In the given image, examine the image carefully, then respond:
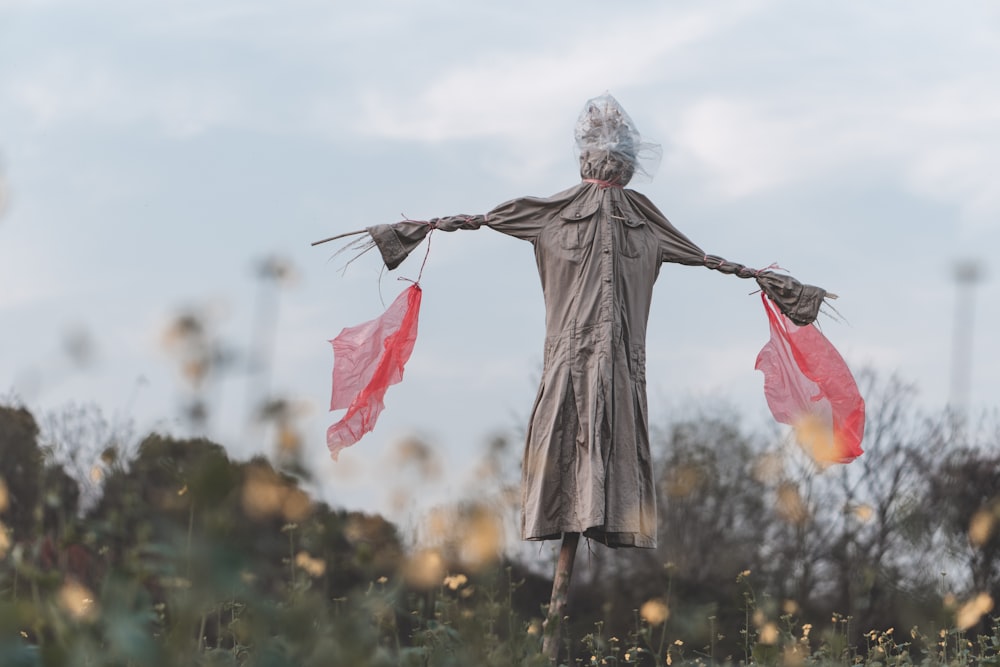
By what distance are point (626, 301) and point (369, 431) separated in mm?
1371

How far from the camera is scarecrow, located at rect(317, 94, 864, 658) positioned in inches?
218

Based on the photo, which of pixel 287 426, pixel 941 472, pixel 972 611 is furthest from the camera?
pixel 941 472

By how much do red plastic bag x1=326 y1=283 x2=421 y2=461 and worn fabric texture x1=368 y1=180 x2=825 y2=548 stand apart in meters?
0.34

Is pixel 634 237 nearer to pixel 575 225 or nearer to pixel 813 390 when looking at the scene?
pixel 575 225

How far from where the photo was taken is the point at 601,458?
5488 mm

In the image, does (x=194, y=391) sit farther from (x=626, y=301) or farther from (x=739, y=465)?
(x=739, y=465)

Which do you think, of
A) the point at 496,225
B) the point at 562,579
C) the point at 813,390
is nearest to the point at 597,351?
the point at 496,225

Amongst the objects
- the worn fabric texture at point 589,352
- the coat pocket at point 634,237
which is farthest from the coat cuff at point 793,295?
the coat pocket at point 634,237

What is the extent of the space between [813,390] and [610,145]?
1.65 metres

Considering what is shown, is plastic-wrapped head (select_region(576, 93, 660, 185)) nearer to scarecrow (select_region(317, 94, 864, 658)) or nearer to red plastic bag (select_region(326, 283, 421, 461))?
scarecrow (select_region(317, 94, 864, 658))

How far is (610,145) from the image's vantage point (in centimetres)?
594

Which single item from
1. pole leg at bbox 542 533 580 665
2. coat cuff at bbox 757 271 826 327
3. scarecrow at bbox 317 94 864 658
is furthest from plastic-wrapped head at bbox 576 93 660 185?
pole leg at bbox 542 533 580 665

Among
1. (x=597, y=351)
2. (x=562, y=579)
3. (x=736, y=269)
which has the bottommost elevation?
(x=562, y=579)

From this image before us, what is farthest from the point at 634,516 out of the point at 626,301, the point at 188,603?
the point at 188,603
